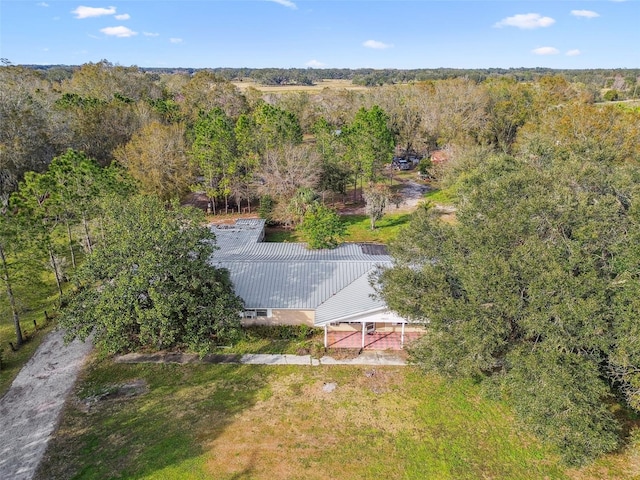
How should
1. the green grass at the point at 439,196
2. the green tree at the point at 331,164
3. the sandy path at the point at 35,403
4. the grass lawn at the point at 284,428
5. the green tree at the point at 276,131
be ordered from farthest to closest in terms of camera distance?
the green grass at the point at 439,196
the green tree at the point at 276,131
the green tree at the point at 331,164
the sandy path at the point at 35,403
the grass lawn at the point at 284,428

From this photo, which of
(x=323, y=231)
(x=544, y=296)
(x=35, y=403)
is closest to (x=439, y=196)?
(x=323, y=231)

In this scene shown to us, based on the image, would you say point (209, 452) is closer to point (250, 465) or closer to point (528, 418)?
point (250, 465)

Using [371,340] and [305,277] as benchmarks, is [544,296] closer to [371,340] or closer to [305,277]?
[371,340]

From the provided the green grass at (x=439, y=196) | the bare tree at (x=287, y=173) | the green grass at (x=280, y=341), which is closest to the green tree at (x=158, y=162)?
the bare tree at (x=287, y=173)

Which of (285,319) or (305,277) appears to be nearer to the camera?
(285,319)

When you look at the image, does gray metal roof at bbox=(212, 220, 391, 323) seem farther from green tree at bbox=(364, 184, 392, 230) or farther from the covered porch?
green tree at bbox=(364, 184, 392, 230)

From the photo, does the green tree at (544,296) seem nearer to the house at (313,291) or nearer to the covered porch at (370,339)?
the house at (313,291)

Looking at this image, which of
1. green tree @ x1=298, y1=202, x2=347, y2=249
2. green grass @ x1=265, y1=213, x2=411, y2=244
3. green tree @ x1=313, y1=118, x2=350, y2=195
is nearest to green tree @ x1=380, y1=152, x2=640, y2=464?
green tree @ x1=298, y1=202, x2=347, y2=249
